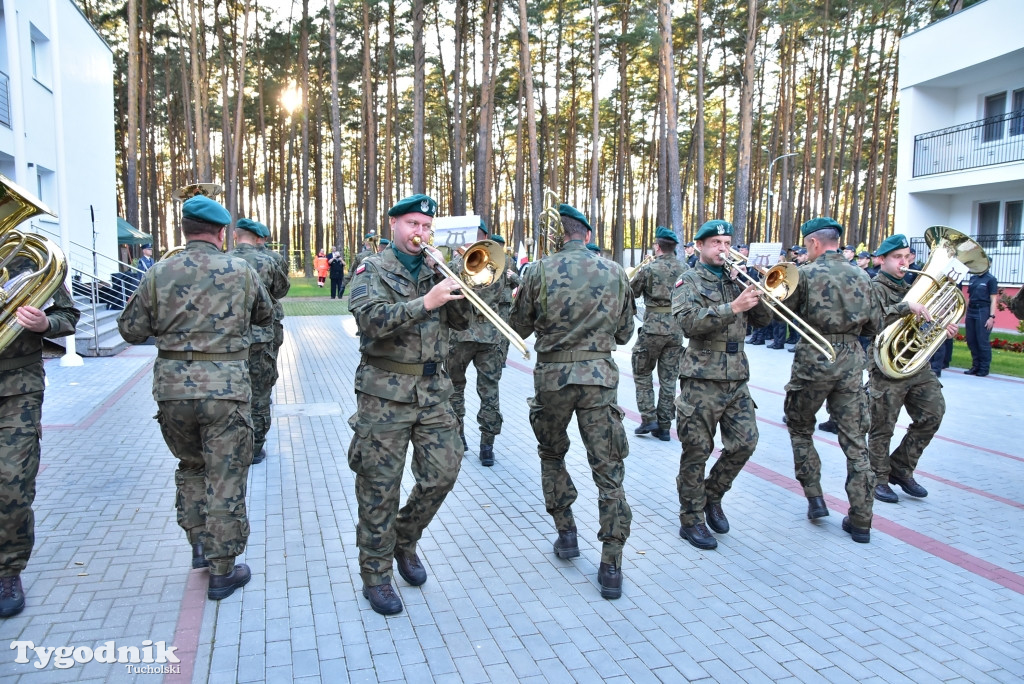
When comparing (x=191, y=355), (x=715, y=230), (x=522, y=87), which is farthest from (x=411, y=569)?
(x=522, y=87)

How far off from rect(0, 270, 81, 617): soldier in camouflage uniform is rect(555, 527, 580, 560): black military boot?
309cm

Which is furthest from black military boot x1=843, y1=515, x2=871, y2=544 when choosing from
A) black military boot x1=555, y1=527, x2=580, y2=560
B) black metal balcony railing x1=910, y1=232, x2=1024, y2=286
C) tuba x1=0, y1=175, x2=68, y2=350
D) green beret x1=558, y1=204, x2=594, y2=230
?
black metal balcony railing x1=910, y1=232, x2=1024, y2=286

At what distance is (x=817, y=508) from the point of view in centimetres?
542

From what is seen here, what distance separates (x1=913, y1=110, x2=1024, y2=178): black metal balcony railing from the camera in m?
19.3

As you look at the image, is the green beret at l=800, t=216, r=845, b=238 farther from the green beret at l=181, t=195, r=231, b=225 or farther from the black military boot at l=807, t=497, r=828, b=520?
the green beret at l=181, t=195, r=231, b=225

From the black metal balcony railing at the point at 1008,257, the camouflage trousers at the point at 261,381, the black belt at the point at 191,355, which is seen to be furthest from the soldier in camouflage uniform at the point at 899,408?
the black metal balcony railing at the point at 1008,257

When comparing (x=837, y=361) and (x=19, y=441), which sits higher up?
(x=837, y=361)

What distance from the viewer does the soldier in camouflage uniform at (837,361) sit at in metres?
5.08

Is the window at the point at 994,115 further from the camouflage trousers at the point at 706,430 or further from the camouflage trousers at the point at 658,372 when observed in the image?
the camouflage trousers at the point at 706,430

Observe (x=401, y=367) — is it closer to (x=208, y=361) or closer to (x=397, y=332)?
(x=397, y=332)

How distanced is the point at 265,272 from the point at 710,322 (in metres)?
4.04

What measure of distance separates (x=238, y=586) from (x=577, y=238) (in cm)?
295

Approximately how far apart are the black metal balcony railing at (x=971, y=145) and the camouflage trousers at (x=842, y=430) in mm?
17626

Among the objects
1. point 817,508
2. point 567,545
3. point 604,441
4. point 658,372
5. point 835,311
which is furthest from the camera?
point 658,372
